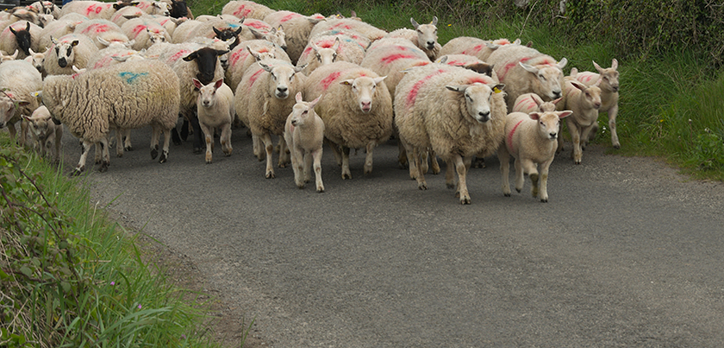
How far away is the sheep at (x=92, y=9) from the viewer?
67.2 ft

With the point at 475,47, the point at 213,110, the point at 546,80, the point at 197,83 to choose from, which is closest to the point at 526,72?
the point at 546,80

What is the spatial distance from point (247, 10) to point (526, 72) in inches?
423

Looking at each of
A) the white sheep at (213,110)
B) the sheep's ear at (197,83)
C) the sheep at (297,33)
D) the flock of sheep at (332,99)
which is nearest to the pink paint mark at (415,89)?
the flock of sheep at (332,99)

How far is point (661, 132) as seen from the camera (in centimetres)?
1004

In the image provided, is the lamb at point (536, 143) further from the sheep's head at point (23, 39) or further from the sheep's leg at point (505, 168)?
the sheep's head at point (23, 39)

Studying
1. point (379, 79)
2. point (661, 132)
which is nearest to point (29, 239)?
point (379, 79)

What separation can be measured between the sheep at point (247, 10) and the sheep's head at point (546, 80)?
1033cm

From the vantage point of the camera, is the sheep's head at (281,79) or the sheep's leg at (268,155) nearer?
the sheep's head at (281,79)

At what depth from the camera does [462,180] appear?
8055 millimetres

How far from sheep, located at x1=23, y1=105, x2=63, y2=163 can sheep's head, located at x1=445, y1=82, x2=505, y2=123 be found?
17.7ft

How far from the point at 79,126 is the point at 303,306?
585cm

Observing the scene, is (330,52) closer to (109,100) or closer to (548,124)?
(109,100)

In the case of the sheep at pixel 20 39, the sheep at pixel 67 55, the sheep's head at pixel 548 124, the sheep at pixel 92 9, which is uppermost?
the sheep's head at pixel 548 124

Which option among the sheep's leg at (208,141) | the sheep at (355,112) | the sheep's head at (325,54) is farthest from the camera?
the sheep's head at (325,54)
